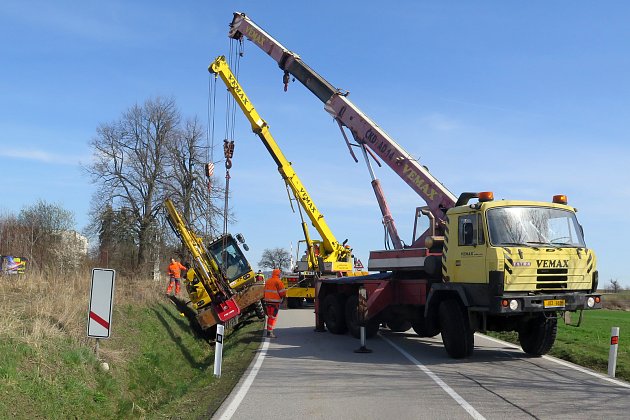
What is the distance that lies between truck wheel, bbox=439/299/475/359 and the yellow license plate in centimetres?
149

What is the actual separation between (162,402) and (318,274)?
52.6ft

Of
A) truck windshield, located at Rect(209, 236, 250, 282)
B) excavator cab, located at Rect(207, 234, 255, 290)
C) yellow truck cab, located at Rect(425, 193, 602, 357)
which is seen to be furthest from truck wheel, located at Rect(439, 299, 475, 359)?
truck windshield, located at Rect(209, 236, 250, 282)

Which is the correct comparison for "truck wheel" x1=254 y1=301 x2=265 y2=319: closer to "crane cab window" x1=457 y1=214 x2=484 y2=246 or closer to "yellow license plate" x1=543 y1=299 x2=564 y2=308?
"crane cab window" x1=457 y1=214 x2=484 y2=246

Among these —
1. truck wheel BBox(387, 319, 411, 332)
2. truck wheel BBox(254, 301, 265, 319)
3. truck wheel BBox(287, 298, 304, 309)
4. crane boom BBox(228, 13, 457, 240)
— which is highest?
crane boom BBox(228, 13, 457, 240)

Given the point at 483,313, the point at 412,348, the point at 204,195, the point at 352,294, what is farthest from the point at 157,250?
the point at 483,313

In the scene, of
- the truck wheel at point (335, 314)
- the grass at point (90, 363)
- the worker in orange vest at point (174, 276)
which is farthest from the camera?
the worker in orange vest at point (174, 276)

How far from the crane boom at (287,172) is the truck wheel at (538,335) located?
13.6 meters

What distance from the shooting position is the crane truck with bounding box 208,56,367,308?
25.2m

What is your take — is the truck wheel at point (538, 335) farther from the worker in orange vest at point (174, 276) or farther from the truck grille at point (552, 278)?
the worker in orange vest at point (174, 276)

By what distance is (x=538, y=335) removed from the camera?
12.5m

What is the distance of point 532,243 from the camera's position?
451 inches

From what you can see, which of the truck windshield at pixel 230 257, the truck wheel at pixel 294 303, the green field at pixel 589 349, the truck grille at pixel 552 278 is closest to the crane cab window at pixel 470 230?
the truck grille at pixel 552 278

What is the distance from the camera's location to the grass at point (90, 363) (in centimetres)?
830

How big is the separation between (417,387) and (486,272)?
3128mm
